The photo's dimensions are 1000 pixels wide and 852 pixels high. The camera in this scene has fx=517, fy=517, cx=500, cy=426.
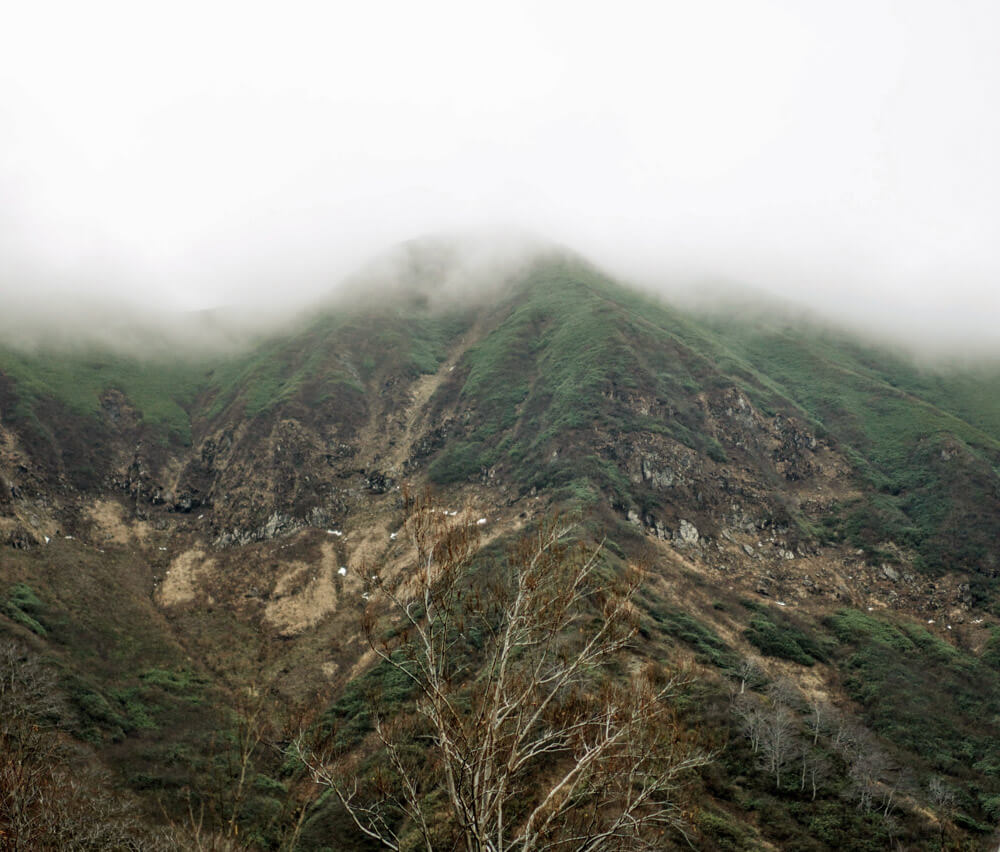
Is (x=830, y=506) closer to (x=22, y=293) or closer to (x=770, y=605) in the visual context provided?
(x=770, y=605)

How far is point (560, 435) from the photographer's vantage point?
80438 mm

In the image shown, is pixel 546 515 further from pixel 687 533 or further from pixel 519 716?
pixel 519 716

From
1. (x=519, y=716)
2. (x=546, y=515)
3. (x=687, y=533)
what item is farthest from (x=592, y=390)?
(x=519, y=716)

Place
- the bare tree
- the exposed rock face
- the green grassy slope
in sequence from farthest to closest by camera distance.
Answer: the green grassy slope
the exposed rock face
the bare tree

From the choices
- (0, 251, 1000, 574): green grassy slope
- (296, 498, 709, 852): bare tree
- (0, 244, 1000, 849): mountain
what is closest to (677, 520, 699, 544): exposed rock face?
(0, 244, 1000, 849): mountain

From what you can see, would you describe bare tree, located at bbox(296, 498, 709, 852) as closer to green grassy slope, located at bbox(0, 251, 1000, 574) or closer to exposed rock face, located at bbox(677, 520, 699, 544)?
green grassy slope, located at bbox(0, 251, 1000, 574)

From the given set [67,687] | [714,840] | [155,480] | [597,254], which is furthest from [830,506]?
[597,254]

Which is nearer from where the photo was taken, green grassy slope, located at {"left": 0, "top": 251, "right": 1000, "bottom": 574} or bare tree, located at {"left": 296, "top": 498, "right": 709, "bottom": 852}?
bare tree, located at {"left": 296, "top": 498, "right": 709, "bottom": 852}


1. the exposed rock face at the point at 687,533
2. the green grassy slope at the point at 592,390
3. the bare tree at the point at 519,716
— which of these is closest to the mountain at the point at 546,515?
the exposed rock face at the point at 687,533

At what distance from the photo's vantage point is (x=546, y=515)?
5931 cm

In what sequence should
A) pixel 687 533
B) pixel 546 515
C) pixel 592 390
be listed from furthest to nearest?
pixel 592 390
pixel 687 533
pixel 546 515

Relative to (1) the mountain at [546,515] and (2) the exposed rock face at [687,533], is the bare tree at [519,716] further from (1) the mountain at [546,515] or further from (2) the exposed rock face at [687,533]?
(2) the exposed rock face at [687,533]

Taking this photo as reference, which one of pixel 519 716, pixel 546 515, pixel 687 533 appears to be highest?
pixel 519 716

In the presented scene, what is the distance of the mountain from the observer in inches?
1463
